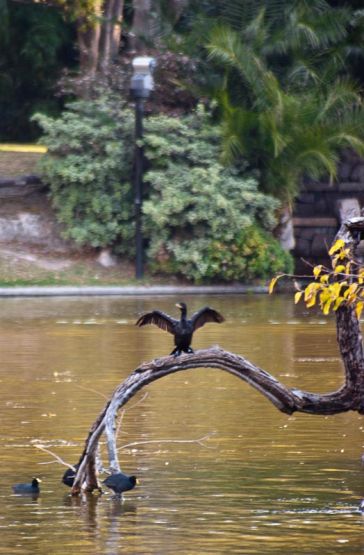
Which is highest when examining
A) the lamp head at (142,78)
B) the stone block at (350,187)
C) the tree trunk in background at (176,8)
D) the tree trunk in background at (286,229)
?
the tree trunk in background at (176,8)

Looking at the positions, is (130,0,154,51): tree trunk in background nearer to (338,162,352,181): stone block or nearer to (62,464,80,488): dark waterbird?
(338,162,352,181): stone block

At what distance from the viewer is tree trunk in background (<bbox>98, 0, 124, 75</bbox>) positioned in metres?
29.9

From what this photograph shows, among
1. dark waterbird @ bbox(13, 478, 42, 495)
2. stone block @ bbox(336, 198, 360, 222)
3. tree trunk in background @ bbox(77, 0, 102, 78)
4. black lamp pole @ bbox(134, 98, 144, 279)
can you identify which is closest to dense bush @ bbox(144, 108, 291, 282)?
black lamp pole @ bbox(134, 98, 144, 279)

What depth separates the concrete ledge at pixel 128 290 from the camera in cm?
2553

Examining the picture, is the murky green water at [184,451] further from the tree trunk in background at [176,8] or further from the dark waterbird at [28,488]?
the tree trunk in background at [176,8]

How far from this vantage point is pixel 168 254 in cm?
2714

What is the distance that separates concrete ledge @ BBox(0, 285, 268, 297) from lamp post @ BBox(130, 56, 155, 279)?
95 cm

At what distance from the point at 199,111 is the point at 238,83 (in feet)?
3.39

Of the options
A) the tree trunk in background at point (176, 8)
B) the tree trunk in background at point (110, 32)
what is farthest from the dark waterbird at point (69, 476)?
the tree trunk in background at point (176, 8)

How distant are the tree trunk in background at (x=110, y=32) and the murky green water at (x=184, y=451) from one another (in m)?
10.6

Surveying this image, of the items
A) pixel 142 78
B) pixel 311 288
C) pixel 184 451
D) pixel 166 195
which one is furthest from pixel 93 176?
pixel 311 288

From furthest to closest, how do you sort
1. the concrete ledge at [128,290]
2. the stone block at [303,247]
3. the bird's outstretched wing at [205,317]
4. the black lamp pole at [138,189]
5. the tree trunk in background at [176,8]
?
the stone block at [303,247], the tree trunk in background at [176,8], the black lamp pole at [138,189], the concrete ledge at [128,290], the bird's outstretched wing at [205,317]

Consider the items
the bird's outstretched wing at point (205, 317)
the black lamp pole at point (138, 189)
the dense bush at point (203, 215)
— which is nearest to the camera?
the bird's outstretched wing at point (205, 317)

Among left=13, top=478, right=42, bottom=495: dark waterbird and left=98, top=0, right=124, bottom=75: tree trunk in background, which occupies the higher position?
left=98, top=0, right=124, bottom=75: tree trunk in background
